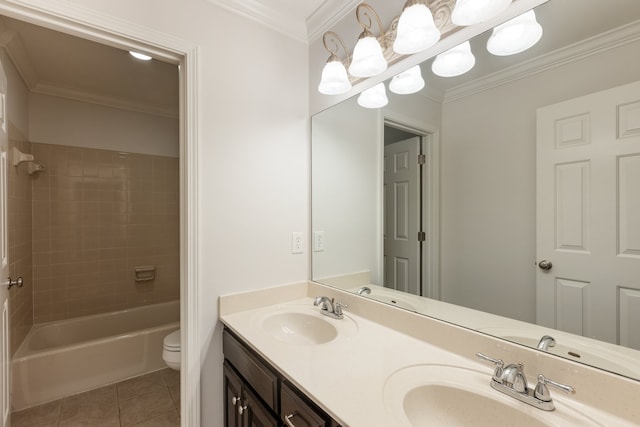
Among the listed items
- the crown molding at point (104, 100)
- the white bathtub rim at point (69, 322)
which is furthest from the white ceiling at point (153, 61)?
the white bathtub rim at point (69, 322)

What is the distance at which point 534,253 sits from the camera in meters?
0.89

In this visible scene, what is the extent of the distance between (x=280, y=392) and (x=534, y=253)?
3.10 ft

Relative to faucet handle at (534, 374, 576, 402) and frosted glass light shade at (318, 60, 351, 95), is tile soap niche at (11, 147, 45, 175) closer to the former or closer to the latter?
frosted glass light shade at (318, 60, 351, 95)

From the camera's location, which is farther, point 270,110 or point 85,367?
point 85,367

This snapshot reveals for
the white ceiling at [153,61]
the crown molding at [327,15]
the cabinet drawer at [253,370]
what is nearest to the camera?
the white ceiling at [153,61]

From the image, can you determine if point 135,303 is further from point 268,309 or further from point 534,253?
point 534,253

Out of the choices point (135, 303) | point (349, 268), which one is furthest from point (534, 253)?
point (135, 303)

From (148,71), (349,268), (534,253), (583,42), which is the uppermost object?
(148,71)

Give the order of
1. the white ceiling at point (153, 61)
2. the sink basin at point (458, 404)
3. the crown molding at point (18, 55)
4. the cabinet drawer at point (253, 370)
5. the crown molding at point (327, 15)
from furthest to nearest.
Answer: the crown molding at point (18, 55), the crown molding at point (327, 15), the cabinet drawer at point (253, 370), the white ceiling at point (153, 61), the sink basin at point (458, 404)

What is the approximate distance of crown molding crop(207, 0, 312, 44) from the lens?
140cm

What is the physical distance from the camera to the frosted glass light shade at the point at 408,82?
1.17 metres

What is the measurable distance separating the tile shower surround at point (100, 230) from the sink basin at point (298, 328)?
214 cm

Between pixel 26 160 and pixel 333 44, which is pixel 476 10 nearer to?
pixel 333 44

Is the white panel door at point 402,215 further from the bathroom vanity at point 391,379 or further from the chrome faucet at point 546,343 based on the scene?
the chrome faucet at point 546,343
